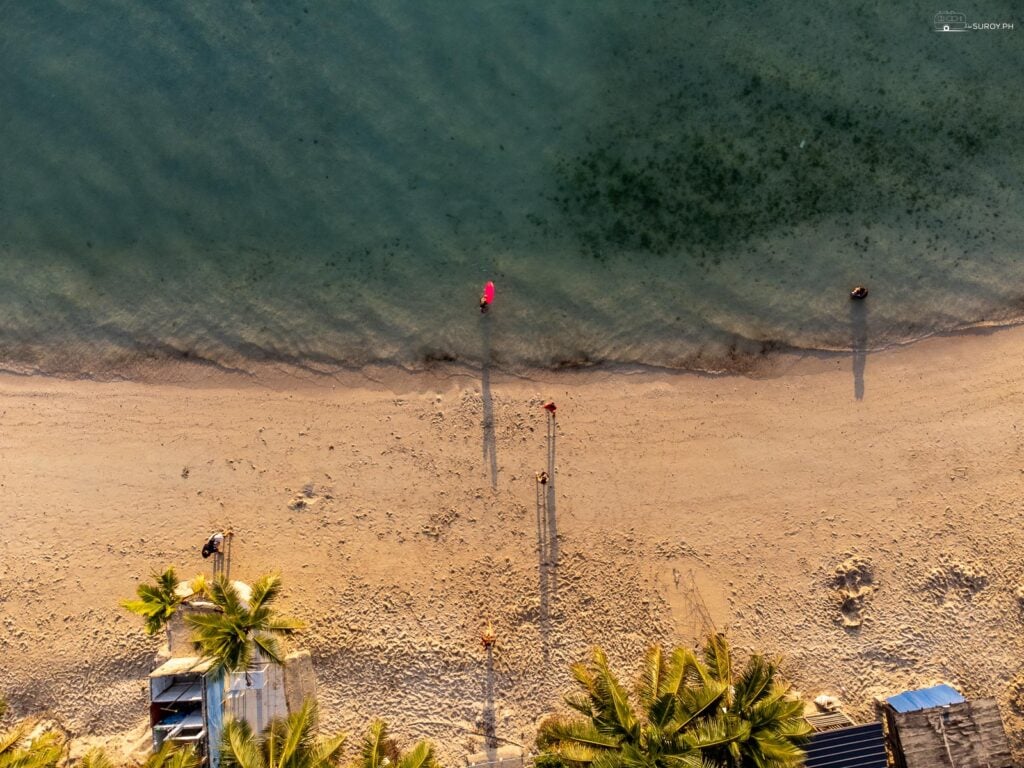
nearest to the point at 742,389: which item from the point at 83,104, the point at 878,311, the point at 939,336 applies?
the point at 878,311

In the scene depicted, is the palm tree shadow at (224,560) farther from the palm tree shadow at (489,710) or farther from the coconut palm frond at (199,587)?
the palm tree shadow at (489,710)

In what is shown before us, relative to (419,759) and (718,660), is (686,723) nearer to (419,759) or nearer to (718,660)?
(718,660)

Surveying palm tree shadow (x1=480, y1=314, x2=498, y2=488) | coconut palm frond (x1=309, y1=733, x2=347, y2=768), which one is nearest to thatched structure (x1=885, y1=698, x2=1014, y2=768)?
palm tree shadow (x1=480, y1=314, x2=498, y2=488)

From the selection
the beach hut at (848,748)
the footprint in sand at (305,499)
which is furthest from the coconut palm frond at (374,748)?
the beach hut at (848,748)

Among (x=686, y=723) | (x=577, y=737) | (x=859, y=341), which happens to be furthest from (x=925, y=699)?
(x=859, y=341)

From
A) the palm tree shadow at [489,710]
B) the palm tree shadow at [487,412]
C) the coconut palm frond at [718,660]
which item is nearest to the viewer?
the coconut palm frond at [718,660]

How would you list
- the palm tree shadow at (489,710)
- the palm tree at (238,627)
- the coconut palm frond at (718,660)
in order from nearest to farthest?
the palm tree at (238,627), the coconut palm frond at (718,660), the palm tree shadow at (489,710)

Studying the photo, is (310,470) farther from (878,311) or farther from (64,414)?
(878,311)
